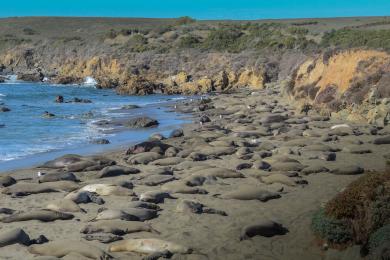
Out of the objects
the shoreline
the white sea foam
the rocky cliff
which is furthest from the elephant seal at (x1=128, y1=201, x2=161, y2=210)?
the white sea foam

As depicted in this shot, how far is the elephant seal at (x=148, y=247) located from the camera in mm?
10609

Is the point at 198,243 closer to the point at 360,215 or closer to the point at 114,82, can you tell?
the point at 360,215

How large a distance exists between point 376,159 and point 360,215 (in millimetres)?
9041

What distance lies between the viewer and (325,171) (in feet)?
56.4

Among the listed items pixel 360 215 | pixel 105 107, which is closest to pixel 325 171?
pixel 360 215

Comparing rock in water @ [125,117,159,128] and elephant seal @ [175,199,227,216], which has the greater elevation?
rock in water @ [125,117,159,128]

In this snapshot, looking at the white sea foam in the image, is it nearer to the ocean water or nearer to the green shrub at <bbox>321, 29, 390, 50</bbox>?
the ocean water

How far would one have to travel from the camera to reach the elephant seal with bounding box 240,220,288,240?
37.9ft

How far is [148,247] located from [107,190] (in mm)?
4601

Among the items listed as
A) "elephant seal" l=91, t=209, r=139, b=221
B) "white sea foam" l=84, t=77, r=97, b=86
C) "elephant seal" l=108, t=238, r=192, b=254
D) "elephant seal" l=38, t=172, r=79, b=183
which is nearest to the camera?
"elephant seal" l=108, t=238, r=192, b=254

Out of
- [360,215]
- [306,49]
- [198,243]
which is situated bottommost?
[198,243]

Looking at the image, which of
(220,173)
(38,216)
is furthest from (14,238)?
(220,173)

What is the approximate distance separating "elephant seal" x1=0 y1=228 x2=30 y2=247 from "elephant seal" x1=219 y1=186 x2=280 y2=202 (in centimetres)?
538

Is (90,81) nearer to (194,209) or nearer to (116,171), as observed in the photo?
(116,171)
